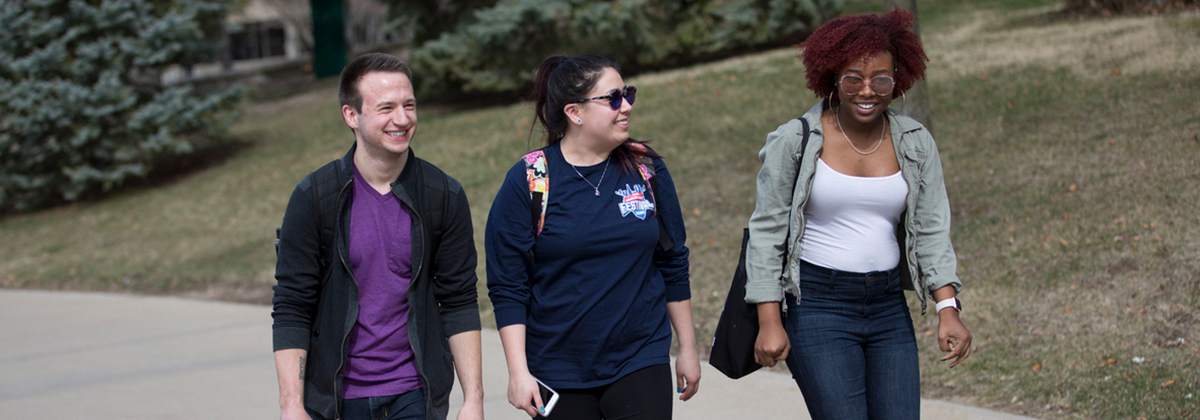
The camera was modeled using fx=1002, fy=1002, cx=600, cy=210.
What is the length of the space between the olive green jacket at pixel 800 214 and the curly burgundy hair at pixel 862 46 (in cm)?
16

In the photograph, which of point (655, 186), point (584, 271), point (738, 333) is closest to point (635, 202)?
point (655, 186)

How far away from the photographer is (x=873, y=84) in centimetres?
289

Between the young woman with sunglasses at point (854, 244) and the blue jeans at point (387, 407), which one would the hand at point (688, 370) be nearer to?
the young woman with sunglasses at point (854, 244)

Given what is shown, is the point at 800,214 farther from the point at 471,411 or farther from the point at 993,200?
the point at 993,200

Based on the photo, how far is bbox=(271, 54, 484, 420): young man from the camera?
2.75m

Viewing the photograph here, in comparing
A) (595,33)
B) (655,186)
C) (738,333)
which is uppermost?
(655,186)

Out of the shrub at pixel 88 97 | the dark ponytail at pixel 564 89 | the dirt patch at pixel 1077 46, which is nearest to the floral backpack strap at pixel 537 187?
the dark ponytail at pixel 564 89

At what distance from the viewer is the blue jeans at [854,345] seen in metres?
2.90

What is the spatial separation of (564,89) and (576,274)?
555 mm

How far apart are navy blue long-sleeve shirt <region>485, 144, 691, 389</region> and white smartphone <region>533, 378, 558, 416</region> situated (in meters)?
0.02

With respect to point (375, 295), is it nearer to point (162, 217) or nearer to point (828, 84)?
point (828, 84)

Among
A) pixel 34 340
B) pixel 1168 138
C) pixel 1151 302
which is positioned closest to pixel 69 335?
pixel 34 340

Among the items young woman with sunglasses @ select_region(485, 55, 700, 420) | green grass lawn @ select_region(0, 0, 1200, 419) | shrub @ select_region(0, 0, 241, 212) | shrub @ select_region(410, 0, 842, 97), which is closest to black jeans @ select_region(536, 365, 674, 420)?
young woman with sunglasses @ select_region(485, 55, 700, 420)

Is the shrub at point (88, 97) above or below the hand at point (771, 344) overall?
below
